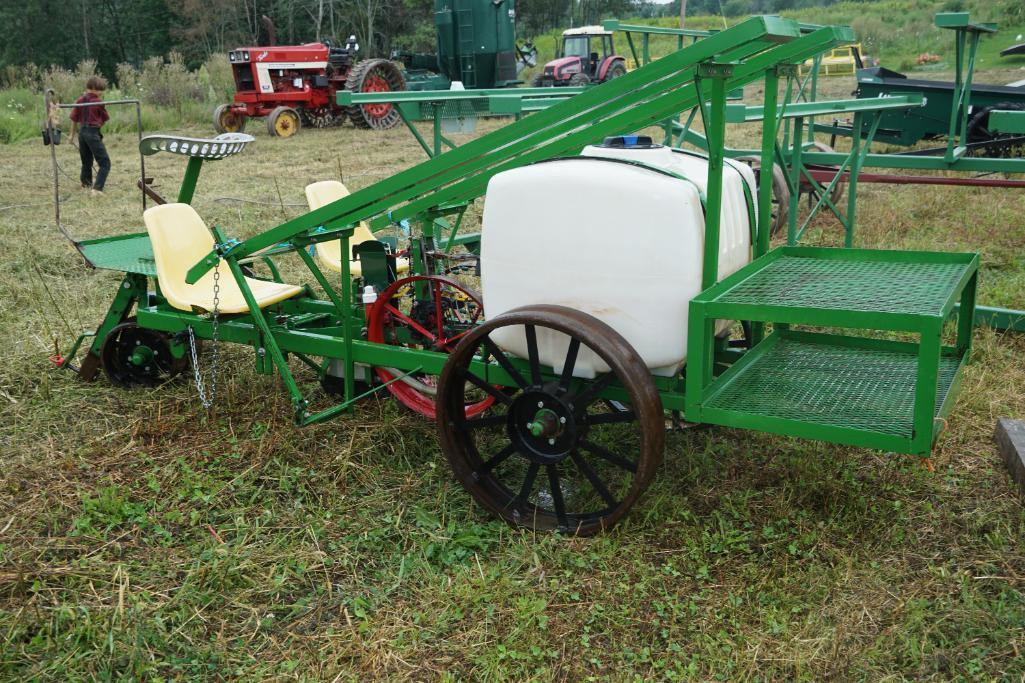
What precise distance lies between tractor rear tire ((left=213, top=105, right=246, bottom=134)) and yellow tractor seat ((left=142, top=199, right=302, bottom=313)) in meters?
12.8

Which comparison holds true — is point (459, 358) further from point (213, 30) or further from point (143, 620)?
point (213, 30)

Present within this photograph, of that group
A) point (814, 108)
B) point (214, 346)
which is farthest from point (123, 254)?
point (814, 108)

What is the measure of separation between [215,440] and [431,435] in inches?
37.7

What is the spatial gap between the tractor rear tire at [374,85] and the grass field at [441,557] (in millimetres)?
13219

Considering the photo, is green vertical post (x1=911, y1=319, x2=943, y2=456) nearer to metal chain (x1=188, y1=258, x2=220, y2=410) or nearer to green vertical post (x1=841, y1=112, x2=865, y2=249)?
metal chain (x1=188, y1=258, x2=220, y2=410)

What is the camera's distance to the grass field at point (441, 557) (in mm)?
2627

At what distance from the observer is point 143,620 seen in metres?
2.80

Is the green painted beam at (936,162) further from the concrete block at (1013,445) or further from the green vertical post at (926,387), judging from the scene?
the green vertical post at (926,387)

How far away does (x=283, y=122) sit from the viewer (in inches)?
647

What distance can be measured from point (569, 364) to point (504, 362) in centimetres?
28

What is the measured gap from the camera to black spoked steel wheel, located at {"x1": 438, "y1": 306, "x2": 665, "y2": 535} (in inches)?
115

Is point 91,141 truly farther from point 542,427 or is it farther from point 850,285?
point 850,285

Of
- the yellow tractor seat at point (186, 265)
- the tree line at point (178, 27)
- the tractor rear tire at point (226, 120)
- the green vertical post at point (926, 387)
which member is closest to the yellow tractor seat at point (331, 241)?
the yellow tractor seat at point (186, 265)

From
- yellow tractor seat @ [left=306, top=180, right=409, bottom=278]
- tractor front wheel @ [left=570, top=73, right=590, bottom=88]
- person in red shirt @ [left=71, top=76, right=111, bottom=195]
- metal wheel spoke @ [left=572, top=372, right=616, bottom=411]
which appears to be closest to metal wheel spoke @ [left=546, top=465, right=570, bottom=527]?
metal wheel spoke @ [left=572, top=372, right=616, bottom=411]
